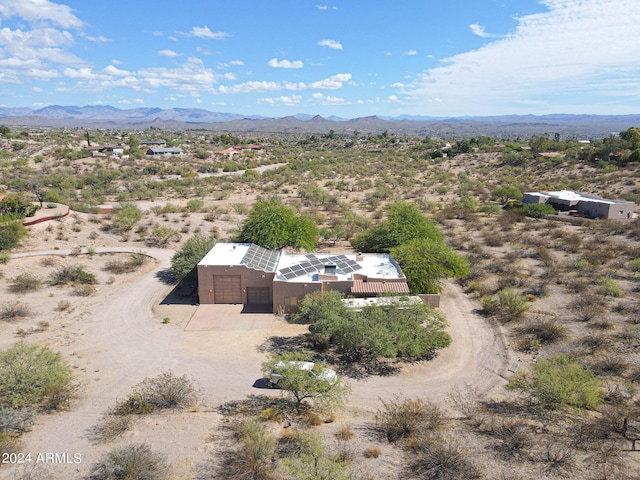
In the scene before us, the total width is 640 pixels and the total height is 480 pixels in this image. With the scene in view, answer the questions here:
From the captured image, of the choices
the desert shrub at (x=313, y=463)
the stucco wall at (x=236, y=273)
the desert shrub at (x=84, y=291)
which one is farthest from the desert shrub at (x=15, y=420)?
the desert shrub at (x=84, y=291)

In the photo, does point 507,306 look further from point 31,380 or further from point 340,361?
point 31,380

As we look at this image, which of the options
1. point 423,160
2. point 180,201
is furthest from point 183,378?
point 423,160

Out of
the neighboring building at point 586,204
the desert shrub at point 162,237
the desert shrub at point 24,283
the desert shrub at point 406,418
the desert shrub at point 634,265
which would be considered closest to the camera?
the desert shrub at point 406,418

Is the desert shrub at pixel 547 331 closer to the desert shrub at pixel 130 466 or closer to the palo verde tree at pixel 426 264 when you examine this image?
the palo verde tree at pixel 426 264

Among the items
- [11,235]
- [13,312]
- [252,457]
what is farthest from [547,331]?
[11,235]

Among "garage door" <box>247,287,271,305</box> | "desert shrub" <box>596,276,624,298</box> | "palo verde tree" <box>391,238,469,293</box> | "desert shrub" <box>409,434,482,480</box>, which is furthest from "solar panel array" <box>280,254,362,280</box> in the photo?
"desert shrub" <box>596,276,624,298</box>

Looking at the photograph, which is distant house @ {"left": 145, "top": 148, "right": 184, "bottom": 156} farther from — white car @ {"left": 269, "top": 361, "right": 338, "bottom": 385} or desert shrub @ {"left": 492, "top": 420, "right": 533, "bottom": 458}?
desert shrub @ {"left": 492, "top": 420, "right": 533, "bottom": 458}
